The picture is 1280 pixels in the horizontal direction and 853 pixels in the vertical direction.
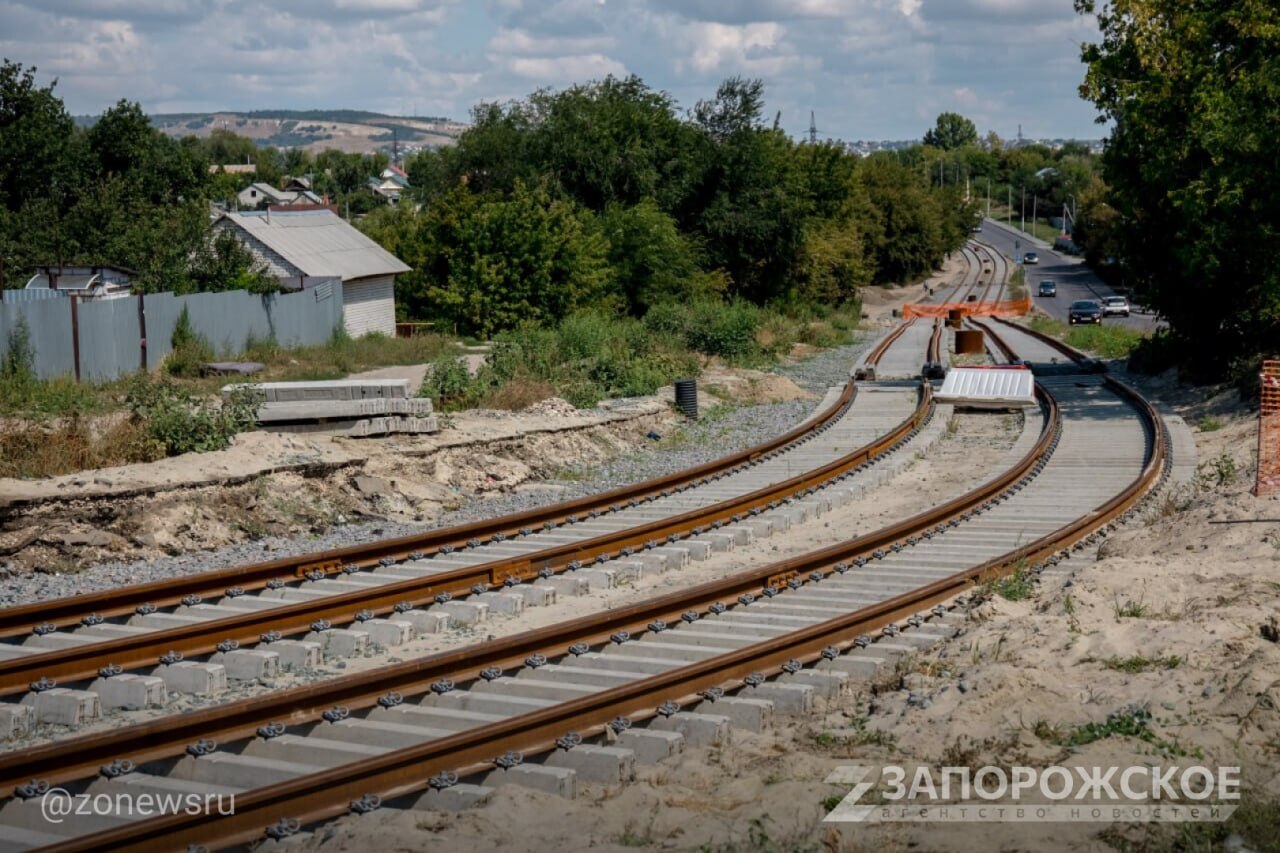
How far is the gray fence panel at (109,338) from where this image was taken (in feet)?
91.6

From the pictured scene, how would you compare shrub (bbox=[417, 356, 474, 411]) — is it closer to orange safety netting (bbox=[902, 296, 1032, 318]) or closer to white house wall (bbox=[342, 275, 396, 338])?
white house wall (bbox=[342, 275, 396, 338])

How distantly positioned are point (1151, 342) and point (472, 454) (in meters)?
21.1

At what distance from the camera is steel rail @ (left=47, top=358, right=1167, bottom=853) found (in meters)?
6.65

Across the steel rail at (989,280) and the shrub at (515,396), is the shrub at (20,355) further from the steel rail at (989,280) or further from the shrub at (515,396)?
the steel rail at (989,280)

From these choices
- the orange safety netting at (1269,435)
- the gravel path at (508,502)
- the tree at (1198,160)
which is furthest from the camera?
the tree at (1198,160)

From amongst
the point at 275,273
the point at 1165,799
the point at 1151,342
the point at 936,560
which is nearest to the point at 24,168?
the point at 275,273

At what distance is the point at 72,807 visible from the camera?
23.8 feet

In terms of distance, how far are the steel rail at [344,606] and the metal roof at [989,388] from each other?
1111 cm

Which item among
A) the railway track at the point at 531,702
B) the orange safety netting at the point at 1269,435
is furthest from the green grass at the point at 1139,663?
the orange safety netting at the point at 1269,435

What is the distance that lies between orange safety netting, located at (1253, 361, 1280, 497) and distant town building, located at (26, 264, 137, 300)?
27.1 meters

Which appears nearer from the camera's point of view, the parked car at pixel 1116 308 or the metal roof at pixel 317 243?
the metal roof at pixel 317 243

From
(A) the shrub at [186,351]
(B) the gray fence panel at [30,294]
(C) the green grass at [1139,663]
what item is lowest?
(C) the green grass at [1139,663]

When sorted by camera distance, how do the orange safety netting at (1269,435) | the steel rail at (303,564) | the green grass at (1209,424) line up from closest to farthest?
the steel rail at (303,564)
the orange safety netting at (1269,435)
the green grass at (1209,424)

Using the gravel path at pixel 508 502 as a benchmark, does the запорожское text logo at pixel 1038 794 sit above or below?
above
